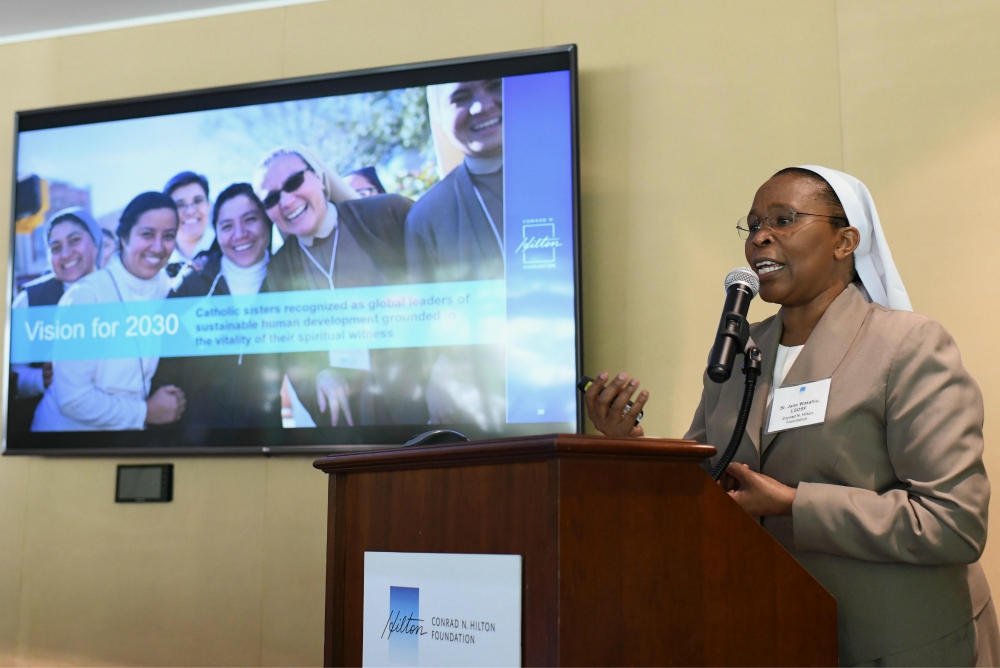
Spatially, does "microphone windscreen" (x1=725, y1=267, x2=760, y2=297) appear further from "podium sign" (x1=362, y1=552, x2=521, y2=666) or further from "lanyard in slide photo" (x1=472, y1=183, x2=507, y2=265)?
"lanyard in slide photo" (x1=472, y1=183, x2=507, y2=265)

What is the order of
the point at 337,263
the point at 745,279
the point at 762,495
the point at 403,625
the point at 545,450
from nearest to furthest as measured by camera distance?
the point at 545,450, the point at 403,625, the point at 762,495, the point at 745,279, the point at 337,263

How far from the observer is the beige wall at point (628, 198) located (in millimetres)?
2734

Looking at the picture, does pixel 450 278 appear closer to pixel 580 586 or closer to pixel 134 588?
pixel 134 588

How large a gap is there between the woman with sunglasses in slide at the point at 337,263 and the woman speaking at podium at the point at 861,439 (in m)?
1.37

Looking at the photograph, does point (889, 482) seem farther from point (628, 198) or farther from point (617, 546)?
point (628, 198)

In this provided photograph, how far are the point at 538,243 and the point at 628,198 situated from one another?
355 mm

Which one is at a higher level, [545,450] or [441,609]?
[545,450]

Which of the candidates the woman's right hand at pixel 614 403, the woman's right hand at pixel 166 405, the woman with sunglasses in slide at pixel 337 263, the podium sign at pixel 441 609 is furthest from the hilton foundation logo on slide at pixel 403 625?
the woman's right hand at pixel 166 405

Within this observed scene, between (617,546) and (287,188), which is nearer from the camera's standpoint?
(617,546)

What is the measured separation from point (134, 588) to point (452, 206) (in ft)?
5.95

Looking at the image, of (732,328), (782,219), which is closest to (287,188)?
(782,219)

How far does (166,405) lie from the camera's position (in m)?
3.23

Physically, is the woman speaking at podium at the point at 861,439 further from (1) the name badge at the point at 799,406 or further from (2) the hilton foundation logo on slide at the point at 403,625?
(2) the hilton foundation logo on slide at the point at 403,625

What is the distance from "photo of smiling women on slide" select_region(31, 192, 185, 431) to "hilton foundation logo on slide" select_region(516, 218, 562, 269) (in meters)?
1.36
